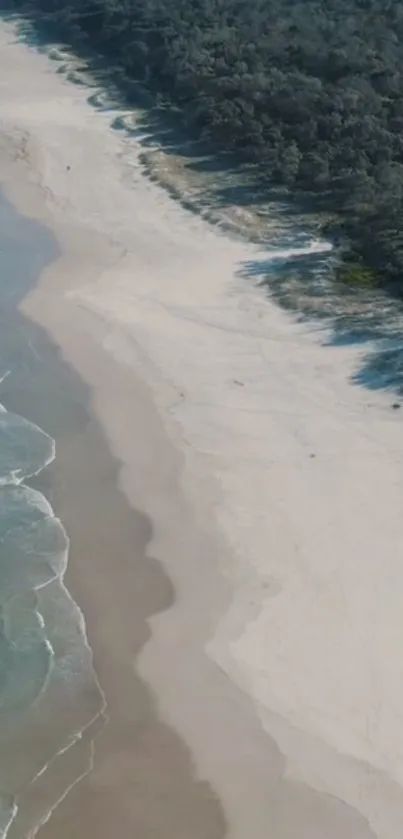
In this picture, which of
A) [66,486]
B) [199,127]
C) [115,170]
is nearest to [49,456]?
[66,486]

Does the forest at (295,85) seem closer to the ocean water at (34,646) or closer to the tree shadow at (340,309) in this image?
the tree shadow at (340,309)

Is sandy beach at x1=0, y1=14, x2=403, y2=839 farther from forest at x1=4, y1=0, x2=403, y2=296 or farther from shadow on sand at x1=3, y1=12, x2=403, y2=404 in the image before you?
forest at x1=4, y1=0, x2=403, y2=296

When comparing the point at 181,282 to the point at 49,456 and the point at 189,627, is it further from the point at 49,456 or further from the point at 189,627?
the point at 189,627

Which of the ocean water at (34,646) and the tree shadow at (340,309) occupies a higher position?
the tree shadow at (340,309)

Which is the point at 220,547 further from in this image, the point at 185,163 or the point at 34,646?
the point at 185,163

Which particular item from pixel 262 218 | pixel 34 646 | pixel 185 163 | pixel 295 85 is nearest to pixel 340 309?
pixel 262 218

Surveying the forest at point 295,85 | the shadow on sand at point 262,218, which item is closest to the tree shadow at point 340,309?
the shadow on sand at point 262,218
